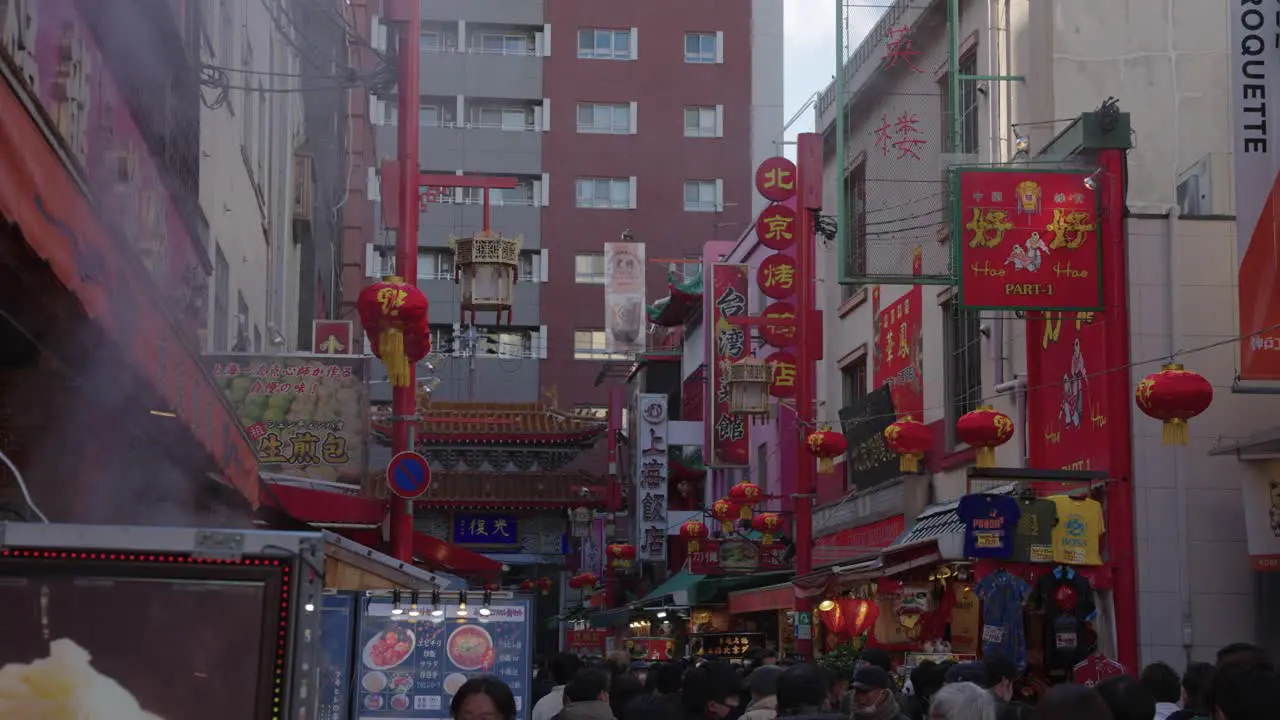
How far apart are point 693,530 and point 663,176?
28317 millimetres

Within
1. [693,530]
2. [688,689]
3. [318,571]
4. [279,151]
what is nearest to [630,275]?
[693,530]

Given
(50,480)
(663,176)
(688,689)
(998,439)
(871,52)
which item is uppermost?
(663,176)

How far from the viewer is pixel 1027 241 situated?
15.9 m

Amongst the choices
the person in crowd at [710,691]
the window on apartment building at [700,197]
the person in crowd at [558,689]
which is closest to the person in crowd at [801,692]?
the person in crowd at [710,691]

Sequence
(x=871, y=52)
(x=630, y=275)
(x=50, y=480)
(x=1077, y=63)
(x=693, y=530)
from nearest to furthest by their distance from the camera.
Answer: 1. (x=50, y=480)
2. (x=1077, y=63)
3. (x=871, y=52)
4. (x=693, y=530)
5. (x=630, y=275)

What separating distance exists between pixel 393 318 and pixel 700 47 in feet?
146

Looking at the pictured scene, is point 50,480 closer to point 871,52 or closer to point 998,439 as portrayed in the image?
point 998,439

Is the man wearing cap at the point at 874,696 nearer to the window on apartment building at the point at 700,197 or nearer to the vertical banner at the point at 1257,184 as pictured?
the vertical banner at the point at 1257,184

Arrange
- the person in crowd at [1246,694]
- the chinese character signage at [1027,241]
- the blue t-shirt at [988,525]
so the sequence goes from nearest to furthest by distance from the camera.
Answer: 1. the person in crowd at [1246,694]
2. the blue t-shirt at [988,525]
3. the chinese character signage at [1027,241]

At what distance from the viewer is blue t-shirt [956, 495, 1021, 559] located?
1495 cm

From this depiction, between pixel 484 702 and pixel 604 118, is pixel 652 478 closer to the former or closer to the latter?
pixel 604 118

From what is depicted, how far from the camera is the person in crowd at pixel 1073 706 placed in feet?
15.9

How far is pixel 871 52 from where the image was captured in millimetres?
22469

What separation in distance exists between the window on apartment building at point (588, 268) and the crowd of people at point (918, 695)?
45679 millimetres
